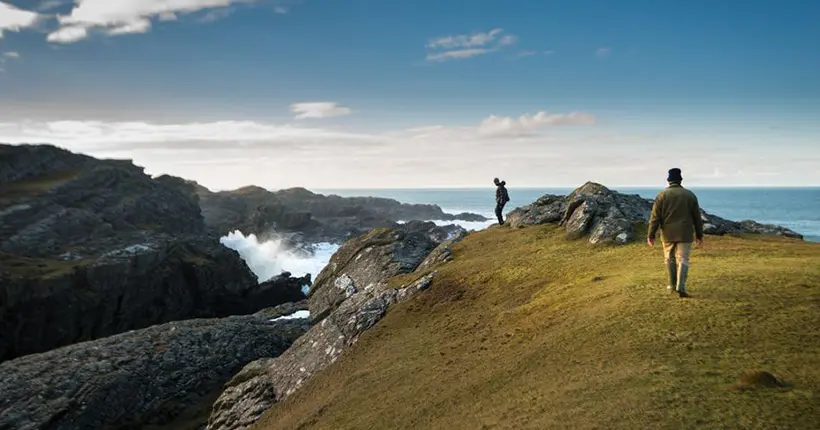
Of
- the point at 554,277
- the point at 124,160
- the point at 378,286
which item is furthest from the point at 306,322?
the point at 124,160

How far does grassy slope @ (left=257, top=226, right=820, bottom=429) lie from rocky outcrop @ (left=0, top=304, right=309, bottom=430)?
53.6 ft

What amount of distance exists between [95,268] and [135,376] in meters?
47.1

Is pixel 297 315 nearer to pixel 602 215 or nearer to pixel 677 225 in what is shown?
pixel 602 215

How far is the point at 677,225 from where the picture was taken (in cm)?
1656

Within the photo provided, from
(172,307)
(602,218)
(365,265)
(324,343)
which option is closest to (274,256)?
(172,307)

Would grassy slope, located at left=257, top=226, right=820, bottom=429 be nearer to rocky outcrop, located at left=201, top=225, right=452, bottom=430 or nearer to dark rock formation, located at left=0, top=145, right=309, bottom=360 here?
rocky outcrop, located at left=201, top=225, right=452, bottom=430

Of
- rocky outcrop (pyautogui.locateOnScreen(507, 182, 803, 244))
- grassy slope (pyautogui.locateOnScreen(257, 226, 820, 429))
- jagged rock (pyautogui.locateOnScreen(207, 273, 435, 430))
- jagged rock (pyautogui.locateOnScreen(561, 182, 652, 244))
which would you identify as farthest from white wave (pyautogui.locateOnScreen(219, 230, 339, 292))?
grassy slope (pyautogui.locateOnScreen(257, 226, 820, 429))

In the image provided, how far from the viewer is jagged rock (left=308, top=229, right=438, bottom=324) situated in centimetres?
3453

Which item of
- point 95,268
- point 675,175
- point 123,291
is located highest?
point 675,175

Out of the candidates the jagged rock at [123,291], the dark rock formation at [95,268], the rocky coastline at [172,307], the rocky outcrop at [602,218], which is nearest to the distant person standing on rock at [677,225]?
the rocky outcrop at [602,218]

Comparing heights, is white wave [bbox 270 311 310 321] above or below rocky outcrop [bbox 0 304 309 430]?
above

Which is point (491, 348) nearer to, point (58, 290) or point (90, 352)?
point (90, 352)

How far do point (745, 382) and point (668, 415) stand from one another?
84.8 inches

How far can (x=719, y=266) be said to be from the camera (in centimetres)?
1944
